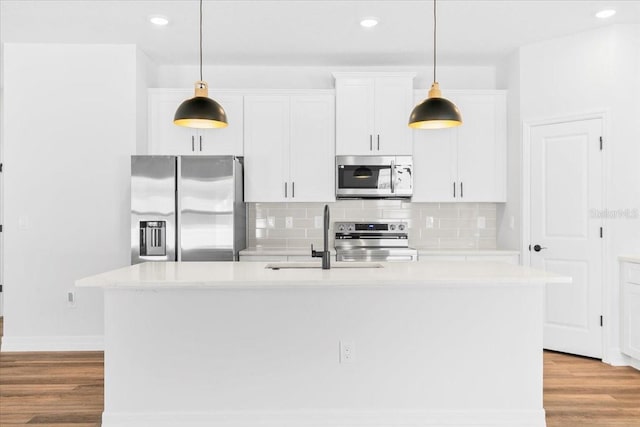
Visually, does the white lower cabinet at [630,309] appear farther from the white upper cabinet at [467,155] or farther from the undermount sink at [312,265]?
the undermount sink at [312,265]

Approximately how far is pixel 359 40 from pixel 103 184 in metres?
2.65

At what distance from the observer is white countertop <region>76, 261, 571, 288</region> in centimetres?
240

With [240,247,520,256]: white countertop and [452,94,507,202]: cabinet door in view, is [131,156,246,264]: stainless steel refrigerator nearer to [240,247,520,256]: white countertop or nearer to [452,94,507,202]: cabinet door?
[240,247,520,256]: white countertop

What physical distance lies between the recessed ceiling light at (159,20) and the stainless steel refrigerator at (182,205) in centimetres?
109

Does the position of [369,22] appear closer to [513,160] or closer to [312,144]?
[312,144]

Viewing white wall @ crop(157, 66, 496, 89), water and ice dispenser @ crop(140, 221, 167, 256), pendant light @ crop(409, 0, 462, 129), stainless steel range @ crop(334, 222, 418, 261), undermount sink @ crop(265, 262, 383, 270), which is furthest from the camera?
white wall @ crop(157, 66, 496, 89)

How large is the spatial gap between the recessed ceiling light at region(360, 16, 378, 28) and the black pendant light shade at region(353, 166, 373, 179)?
1.30 m

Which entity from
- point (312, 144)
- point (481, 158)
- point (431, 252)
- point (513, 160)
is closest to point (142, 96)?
point (312, 144)

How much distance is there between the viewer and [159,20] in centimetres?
384

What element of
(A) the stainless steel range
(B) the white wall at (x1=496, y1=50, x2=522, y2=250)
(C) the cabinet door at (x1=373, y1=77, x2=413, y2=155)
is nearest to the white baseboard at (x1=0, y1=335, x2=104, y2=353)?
(A) the stainless steel range

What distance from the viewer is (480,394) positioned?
103 inches

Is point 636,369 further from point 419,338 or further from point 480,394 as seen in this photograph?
point 419,338

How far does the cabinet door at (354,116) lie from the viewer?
4637 mm

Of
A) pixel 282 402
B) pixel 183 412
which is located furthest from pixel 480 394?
pixel 183 412
